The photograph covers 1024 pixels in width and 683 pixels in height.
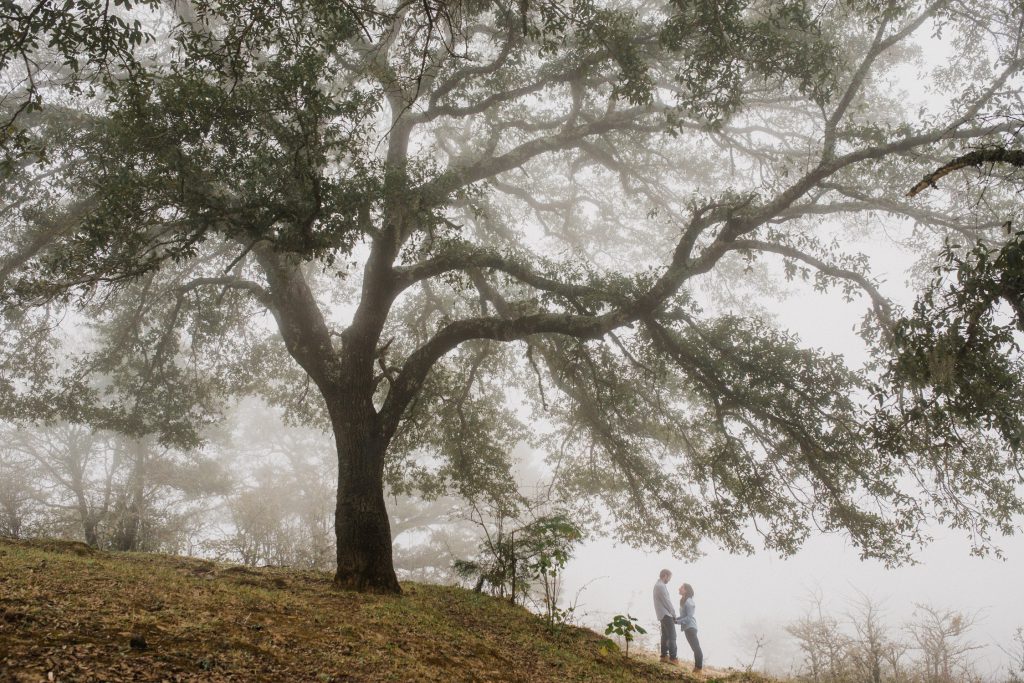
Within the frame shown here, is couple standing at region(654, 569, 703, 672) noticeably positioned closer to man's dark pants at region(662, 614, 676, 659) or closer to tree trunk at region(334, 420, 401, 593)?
man's dark pants at region(662, 614, 676, 659)

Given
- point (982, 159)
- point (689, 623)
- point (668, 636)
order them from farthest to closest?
point (689, 623) < point (668, 636) < point (982, 159)

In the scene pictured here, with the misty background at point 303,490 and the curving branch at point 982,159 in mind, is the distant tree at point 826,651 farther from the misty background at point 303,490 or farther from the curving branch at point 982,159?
the curving branch at point 982,159

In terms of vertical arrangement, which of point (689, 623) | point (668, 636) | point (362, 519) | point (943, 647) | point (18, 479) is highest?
point (18, 479)

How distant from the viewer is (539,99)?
11.4 m

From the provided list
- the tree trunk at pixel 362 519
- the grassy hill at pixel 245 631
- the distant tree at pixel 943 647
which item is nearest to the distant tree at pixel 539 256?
the tree trunk at pixel 362 519

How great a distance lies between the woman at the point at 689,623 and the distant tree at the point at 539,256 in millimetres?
1204

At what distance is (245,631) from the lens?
4.87 meters

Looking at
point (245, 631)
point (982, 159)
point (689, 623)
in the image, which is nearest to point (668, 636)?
point (689, 623)

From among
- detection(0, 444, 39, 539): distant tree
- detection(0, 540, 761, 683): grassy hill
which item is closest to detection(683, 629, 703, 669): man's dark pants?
detection(0, 540, 761, 683): grassy hill

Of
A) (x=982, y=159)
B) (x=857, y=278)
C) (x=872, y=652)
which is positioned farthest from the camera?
(x=872, y=652)

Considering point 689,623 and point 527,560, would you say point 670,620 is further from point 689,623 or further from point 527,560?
point 527,560

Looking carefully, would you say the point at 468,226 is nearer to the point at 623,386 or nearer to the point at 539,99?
the point at 539,99

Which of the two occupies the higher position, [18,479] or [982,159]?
[982,159]

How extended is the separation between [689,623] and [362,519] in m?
5.99
